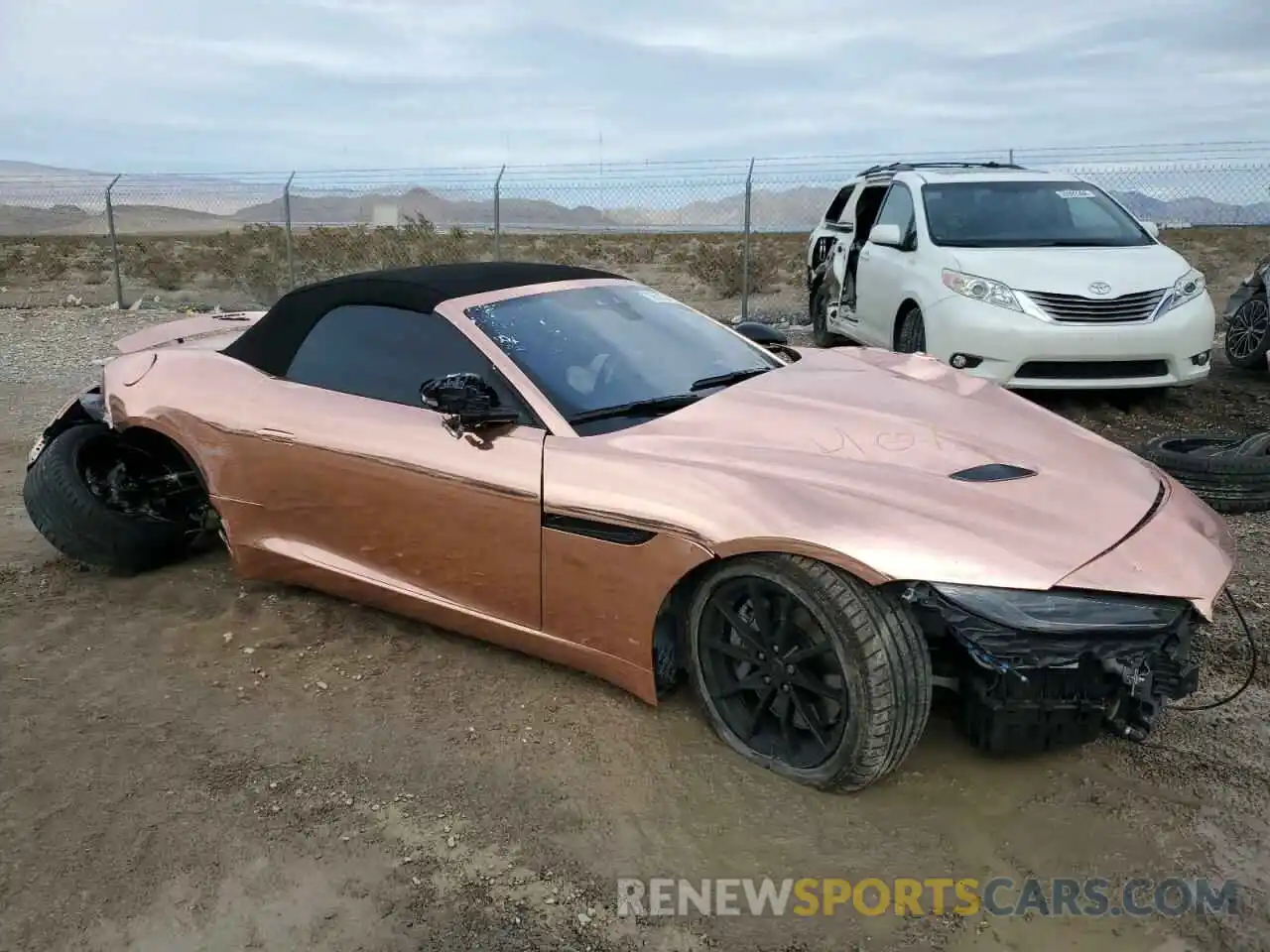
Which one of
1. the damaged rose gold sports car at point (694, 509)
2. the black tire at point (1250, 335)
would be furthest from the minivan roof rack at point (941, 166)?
the damaged rose gold sports car at point (694, 509)

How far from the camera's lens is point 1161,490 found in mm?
3033

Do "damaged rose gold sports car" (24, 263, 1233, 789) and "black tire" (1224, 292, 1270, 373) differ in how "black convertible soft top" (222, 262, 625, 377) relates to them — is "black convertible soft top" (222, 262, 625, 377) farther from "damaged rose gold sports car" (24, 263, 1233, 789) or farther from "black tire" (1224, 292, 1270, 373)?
"black tire" (1224, 292, 1270, 373)

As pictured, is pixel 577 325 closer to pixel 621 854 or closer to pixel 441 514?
pixel 441 514

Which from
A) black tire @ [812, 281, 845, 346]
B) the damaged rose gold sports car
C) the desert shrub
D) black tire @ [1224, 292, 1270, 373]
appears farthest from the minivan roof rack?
the desert shrub

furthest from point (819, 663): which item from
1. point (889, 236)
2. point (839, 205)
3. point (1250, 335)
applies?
point (839, 205)

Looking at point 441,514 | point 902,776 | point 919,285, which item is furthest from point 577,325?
point 919,285

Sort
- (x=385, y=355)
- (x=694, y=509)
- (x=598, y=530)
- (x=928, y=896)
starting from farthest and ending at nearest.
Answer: (x=385, y=355) → (x=598, y=530) → (x=694, y=509) → (x=928, y=896)

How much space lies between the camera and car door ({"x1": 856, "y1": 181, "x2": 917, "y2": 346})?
7500 mm

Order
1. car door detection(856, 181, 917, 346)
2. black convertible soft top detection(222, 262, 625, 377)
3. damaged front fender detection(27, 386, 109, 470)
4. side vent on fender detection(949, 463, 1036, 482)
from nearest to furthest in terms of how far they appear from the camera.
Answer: side vent on fender detection(949, 463, 1036, 482)
black convertible soft top detection(222, 262, 625, 377)
damaged front fender detection(27, 386, 109, 470)
car door detection(856, 181, 917, 346)

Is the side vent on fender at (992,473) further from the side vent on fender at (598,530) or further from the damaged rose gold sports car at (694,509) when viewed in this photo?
the side vent on fender at (598,530)

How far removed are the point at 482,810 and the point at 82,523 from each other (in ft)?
8.84

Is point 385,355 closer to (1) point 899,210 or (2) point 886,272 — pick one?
(2) point 886,272

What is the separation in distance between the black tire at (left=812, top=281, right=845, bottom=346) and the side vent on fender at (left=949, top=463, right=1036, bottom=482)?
22.4 feet

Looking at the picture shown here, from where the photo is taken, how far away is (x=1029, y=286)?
21.4 feet
